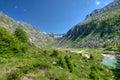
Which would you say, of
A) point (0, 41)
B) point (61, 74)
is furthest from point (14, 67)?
point (0, 41)

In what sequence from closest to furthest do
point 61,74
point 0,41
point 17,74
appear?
point 17,74 → point 61,74 → point 0,41

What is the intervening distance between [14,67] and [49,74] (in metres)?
3.84

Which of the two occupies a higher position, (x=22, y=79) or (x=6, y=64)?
(x=6, y=64)

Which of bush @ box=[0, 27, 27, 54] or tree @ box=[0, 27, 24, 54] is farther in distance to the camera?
bush @ box=[0, 27, 27, 54]

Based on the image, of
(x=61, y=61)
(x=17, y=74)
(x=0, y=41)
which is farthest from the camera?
(x=61, y=61)

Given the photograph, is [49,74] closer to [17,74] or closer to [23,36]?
[17,74]

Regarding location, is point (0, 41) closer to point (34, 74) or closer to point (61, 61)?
point (61, 61)

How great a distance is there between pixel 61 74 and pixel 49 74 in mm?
1049

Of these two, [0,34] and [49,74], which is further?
[0,34]

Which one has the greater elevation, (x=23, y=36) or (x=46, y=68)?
(x=23, y=36)

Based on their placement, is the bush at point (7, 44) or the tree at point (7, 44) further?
the bush at point (7, 44)

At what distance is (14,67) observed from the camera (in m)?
23.5

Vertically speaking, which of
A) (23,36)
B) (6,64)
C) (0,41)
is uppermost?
(23,36)

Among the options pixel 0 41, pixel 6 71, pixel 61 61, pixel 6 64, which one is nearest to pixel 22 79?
pixel 6 71
